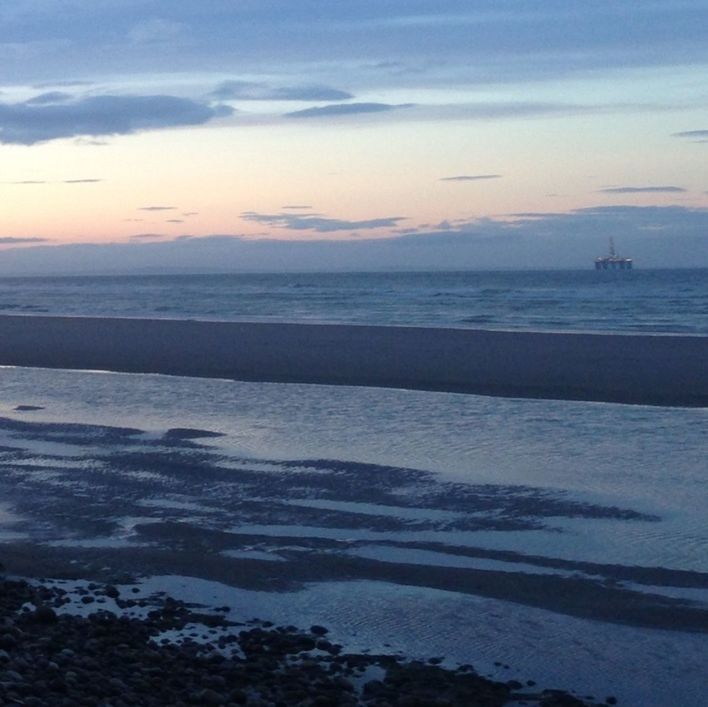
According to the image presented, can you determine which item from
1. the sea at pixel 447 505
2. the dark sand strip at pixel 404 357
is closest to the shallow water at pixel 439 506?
the sea at pixel 447 505

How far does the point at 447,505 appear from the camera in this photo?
11.5 metres

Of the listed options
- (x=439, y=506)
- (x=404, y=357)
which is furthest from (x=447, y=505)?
(x=404, y=357)

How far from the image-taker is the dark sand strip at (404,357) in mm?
21969

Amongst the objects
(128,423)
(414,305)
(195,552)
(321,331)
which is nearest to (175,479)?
(195,552)

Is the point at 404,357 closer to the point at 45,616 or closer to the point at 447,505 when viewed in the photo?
the point at 447,505

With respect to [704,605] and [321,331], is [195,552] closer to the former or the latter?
[704,605]

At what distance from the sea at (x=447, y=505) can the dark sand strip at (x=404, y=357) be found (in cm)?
176

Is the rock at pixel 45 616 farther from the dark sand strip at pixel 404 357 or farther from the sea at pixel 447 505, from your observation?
the dark sand strip at pixel 404 357

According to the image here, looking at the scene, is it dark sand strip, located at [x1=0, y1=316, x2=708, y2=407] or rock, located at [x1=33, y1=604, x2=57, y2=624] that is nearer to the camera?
rock, located at [x1=33, y1=604, x2=57, y2=624]

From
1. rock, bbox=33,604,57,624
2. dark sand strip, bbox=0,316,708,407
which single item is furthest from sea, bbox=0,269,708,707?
dark sand strip, bbox=0,316,708,407

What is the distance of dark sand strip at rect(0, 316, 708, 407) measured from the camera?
22.0 m

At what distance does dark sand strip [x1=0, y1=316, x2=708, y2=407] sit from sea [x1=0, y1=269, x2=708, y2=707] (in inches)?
69.1

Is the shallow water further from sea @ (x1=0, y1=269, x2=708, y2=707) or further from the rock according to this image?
the rock

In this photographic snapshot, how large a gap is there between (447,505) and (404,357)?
16507 millimetres
